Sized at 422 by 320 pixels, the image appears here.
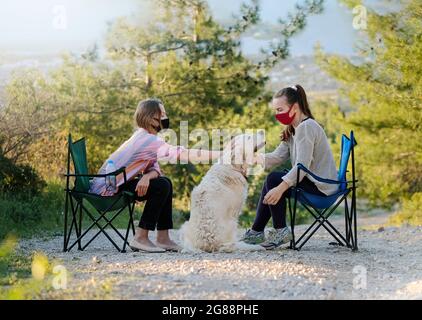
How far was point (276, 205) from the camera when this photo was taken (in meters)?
5.33

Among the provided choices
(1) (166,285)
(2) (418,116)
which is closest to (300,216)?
(2) (418,116)

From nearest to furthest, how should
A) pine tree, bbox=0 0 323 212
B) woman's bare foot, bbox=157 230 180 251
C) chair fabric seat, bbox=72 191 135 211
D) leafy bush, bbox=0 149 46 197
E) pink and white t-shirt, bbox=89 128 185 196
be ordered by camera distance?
1. chair fabric seat, bbox=72 191 135 211
2. pink and white t-shirt, bbox=89 128 185 196
3. woman's bare foot, bbox=157 230 180 251
4. leafy bush, bbox=0 149 46 197
5. pine tree, bbox=0 0 323 212

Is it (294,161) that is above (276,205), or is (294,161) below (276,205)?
above

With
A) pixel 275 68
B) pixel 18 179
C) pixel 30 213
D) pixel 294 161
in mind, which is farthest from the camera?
pixel 275 68

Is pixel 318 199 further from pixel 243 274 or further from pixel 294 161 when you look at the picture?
pixel 243 274

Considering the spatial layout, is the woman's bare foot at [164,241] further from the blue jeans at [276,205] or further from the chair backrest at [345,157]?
the chair backrest at [345,157]

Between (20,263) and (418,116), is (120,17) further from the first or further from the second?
(20,263)

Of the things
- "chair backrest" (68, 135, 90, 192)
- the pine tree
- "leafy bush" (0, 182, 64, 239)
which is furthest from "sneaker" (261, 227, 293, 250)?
the pine tree

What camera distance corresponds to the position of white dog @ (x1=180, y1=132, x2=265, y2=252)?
201 inches

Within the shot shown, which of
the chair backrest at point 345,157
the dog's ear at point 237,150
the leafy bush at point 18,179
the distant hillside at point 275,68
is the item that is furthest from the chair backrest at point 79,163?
the leafy bush at point 18,179

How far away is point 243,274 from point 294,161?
59.4 inches

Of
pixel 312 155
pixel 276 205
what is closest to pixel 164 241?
pixel 276 205

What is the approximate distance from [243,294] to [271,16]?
8308 mm

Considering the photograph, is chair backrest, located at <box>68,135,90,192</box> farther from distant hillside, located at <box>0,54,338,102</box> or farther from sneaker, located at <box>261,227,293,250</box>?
distant hillside, located at <box>0,54,338,102</box>
